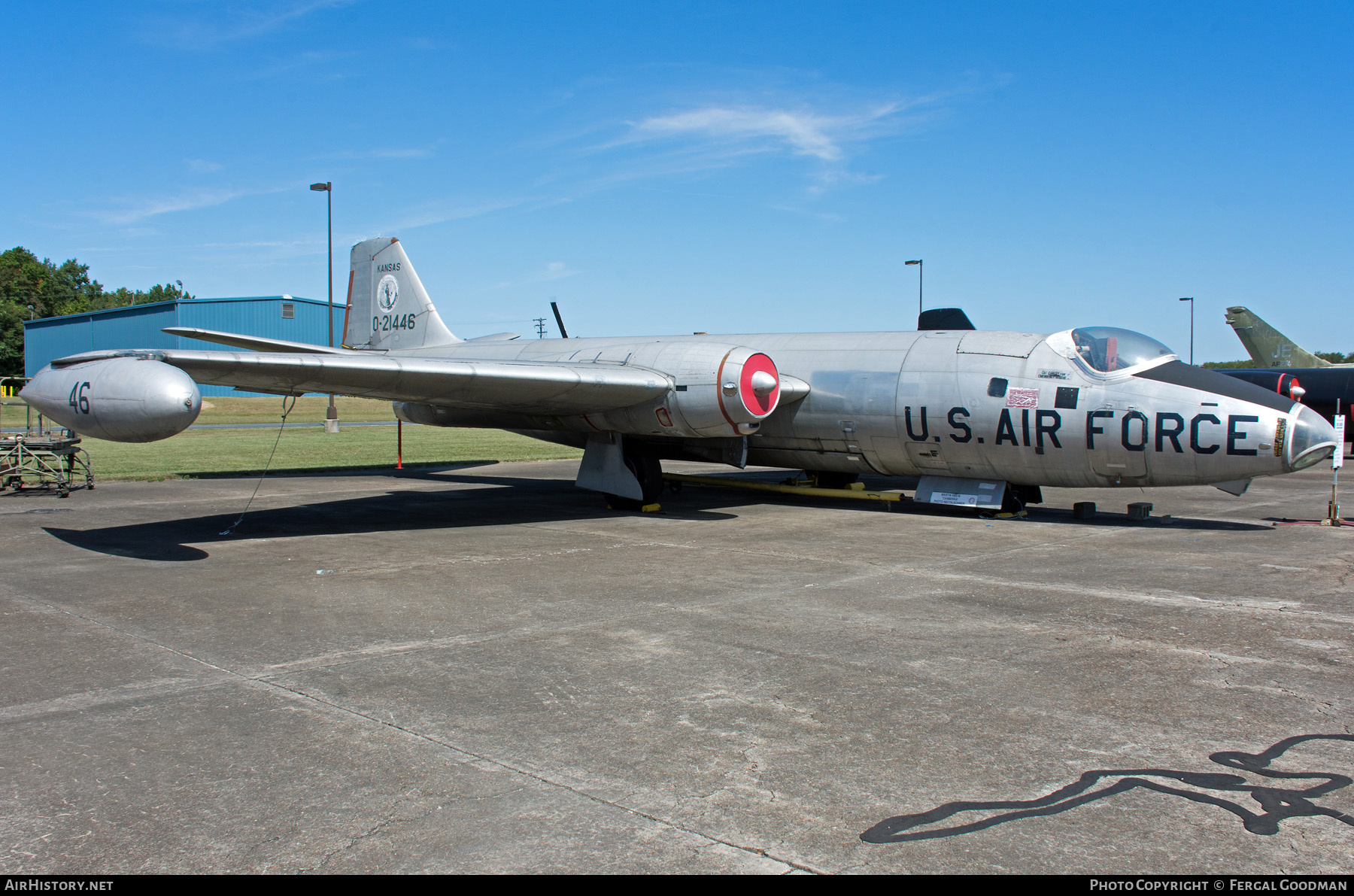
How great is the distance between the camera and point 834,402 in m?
13.7

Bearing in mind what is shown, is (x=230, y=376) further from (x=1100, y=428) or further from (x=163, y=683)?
(x=1100, y=428)

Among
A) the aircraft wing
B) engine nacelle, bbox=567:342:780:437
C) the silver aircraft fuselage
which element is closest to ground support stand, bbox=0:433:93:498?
the aircraft wing

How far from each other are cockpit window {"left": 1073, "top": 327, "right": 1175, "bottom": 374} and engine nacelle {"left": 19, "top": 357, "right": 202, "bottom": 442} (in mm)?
10488

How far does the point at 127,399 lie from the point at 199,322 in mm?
53690

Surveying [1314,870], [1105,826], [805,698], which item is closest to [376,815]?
[805,698]

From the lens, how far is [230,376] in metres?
10.7

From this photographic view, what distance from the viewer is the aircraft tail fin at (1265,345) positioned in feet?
113

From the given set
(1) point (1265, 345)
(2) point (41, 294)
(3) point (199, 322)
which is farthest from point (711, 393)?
(2) point (41, 294)

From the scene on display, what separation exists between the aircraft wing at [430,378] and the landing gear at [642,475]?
133cm

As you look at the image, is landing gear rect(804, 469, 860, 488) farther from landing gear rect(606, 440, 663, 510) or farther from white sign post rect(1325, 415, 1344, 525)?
white sign post rect(1325, 415, 1344, 525)

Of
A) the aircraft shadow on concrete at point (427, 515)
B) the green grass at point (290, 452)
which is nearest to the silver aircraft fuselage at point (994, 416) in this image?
the aircraft shadow on concrete at point (427, 515)

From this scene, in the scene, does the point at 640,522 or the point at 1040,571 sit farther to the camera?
the point at 640,522

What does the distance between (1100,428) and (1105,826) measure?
353 inches

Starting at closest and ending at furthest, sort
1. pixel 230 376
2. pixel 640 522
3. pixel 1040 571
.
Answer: pixel 1040 571, pixel 230 376, pixel 640 522
